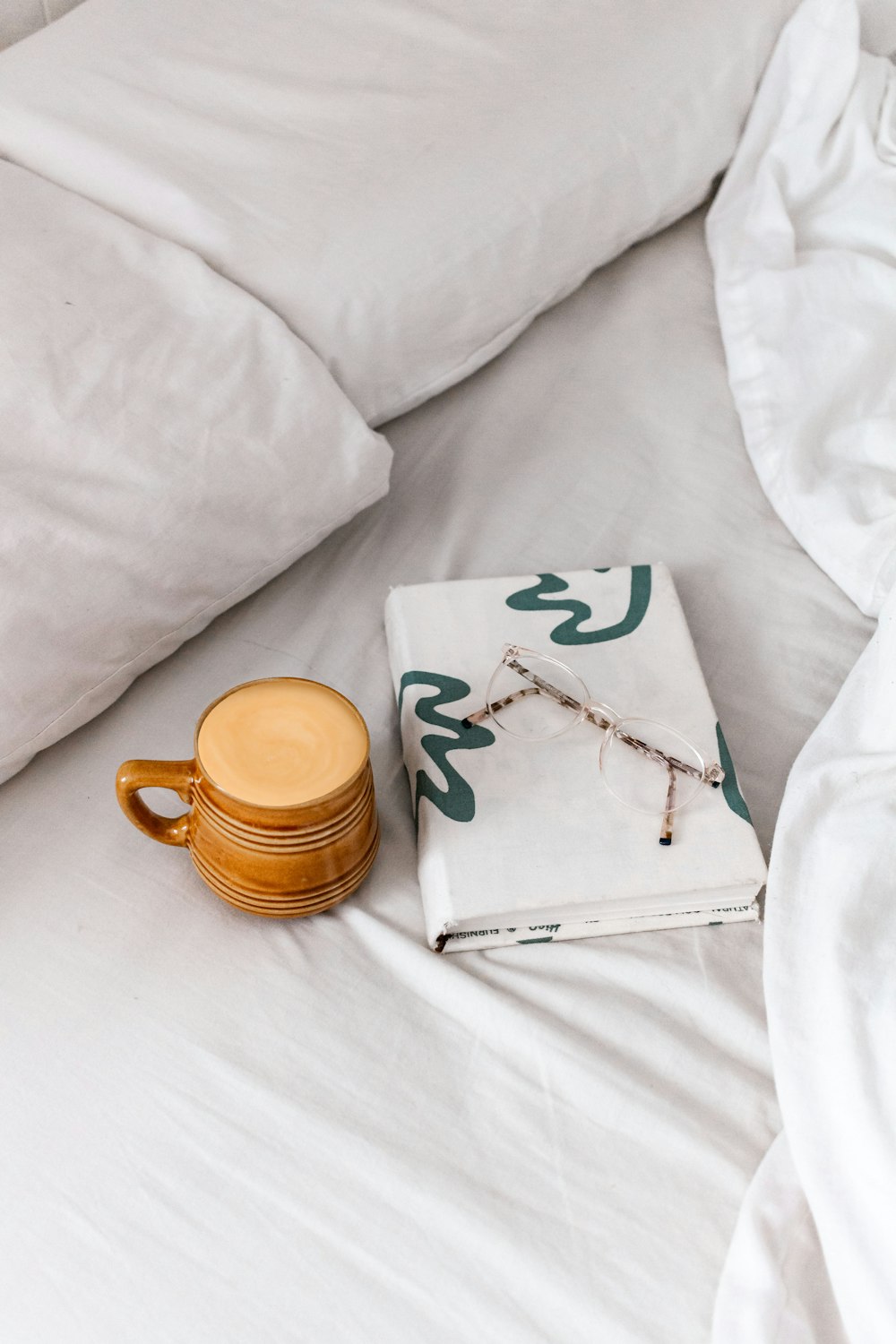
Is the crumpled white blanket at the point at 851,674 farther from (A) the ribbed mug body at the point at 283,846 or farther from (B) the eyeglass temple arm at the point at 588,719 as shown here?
(A) the ribbed mug body at the point at 283,846

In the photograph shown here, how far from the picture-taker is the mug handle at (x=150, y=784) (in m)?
0.47

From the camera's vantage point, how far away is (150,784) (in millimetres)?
474

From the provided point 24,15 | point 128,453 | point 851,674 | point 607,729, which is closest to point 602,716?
point 607,729

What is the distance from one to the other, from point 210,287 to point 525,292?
0.23 metres

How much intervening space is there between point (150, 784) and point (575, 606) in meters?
0.25

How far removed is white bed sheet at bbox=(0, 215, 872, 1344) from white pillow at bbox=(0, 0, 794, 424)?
0.60 ft

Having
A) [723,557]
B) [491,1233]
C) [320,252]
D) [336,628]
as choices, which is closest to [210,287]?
[320,252]

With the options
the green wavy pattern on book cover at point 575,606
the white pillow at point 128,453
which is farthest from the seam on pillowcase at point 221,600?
the green wavy pattern on book cover at point 575,606

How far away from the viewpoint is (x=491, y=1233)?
16.2 inches

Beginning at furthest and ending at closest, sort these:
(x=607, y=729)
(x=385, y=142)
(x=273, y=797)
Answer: (x=385, y=142)
(x=607, y=729)
(x=273, y=797)

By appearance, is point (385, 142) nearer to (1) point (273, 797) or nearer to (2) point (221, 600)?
(2) point (221, 600)

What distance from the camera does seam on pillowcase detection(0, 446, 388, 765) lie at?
1.73 ft

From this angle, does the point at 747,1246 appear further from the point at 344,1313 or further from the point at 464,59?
the point at 464,59

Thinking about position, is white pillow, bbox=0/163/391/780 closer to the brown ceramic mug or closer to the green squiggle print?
the brown ceramic mug
